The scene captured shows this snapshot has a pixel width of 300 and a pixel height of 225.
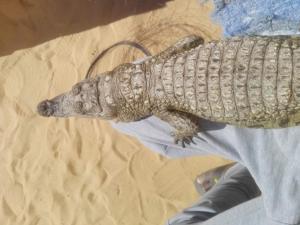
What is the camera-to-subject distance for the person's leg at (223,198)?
6.48ft

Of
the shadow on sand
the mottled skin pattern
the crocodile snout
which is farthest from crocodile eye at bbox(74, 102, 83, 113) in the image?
the shadow on sand

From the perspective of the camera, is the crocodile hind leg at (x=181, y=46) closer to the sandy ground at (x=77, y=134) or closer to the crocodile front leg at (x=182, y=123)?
the crocodile front leg at (x=182, y=123)

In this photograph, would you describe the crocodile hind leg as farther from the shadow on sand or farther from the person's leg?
the shadow on sand

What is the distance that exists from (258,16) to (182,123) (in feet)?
1.86

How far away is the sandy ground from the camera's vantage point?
3.07m

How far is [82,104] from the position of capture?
243cm

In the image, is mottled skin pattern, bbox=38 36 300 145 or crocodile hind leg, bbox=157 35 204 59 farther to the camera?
crocodile hind leg, bbox=157 35 204 59

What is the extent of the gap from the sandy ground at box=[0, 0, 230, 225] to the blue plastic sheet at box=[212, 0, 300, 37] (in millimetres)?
1177

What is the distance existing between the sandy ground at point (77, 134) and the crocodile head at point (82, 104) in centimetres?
77

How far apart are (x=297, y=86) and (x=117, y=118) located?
37.0 inches

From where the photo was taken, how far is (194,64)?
199 cm

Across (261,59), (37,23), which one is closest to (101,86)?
(261,59)

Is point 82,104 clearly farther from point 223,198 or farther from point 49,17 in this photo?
point 49,17

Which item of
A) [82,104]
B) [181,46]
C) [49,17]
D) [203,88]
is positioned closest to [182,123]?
[203,88]
